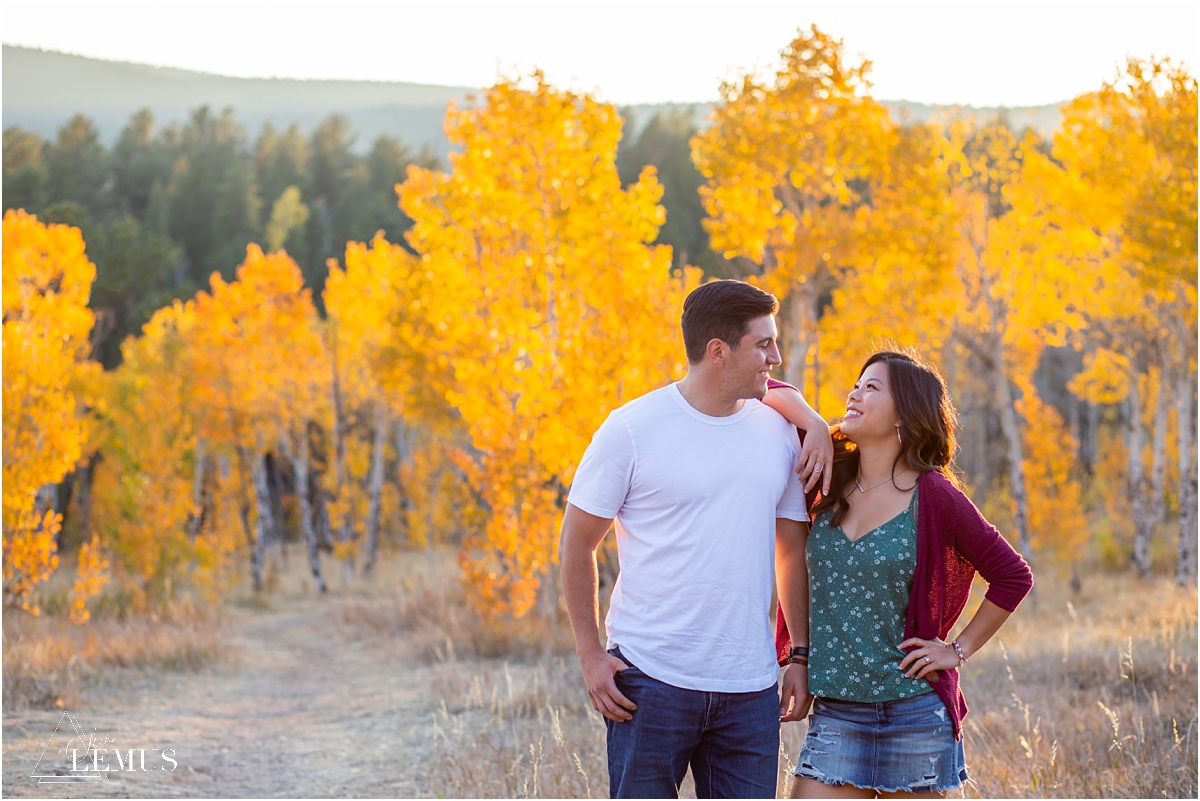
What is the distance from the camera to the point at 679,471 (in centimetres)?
287

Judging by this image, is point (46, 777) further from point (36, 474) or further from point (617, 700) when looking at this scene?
point (36, 474)

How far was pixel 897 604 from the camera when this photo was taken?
9.65 ft

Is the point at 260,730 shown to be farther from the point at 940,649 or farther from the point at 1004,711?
the point at 940,649

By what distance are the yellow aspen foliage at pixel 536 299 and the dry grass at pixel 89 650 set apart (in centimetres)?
357

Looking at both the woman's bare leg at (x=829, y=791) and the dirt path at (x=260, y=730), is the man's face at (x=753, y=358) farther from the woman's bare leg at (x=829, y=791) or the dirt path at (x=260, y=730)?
the dirt path at (x=260, y=730)

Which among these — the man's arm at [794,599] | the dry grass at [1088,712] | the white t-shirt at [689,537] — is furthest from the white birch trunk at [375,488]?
the white t-shirt at [689,537]

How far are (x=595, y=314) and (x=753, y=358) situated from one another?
8.42 m

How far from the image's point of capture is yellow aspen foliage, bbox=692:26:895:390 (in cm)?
1192

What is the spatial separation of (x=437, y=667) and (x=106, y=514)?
15575 mm

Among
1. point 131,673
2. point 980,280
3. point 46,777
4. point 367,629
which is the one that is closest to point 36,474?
point 131,673

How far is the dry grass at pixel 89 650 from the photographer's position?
8.87 meters

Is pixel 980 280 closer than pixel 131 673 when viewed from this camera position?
No

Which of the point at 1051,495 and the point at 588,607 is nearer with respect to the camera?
the point at 588,607

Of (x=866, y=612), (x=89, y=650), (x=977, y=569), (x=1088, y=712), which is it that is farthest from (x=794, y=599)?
(x=89, y=650)
